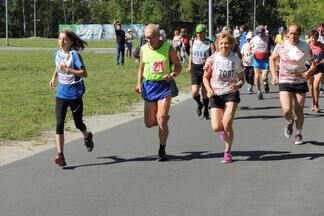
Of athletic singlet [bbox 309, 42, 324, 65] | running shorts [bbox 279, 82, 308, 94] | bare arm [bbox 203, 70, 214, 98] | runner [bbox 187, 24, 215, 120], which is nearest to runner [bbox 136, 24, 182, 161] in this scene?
bare arm [bbox 203, 70, 214, 98]

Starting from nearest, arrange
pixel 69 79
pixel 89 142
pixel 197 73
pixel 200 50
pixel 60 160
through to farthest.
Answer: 1. pixel 60 160
2. pixel 69 79
3. pixel 89 142
4. pixel 200 50
5. pixel 197 73

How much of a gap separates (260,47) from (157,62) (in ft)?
25.8

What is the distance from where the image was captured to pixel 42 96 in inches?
604

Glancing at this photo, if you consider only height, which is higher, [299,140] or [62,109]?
[62,109]

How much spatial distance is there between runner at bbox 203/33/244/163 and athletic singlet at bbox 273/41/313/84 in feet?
4.49

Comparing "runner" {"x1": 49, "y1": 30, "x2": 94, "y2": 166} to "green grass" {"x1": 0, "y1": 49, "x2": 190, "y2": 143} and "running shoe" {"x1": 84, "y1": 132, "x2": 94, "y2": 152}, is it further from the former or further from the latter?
"green grass" {"x1": 0, "y1": 49, "x2": 190, "y2": 143}

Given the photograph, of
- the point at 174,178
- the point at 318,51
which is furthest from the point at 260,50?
the point at 174,178

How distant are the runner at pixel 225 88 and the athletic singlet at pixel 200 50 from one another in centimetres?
386

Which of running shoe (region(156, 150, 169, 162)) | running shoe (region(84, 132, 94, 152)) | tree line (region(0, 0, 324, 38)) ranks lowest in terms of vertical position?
running shoe (region(156, 150, 169, 162))

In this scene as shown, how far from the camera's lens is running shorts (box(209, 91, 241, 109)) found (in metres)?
7.62

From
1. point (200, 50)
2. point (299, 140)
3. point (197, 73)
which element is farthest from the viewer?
point (197, 73)

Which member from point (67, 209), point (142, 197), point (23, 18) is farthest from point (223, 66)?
point (23, 18)

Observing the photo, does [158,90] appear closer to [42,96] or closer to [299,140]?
[299,140]

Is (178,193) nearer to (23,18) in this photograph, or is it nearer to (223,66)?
(223,66)
